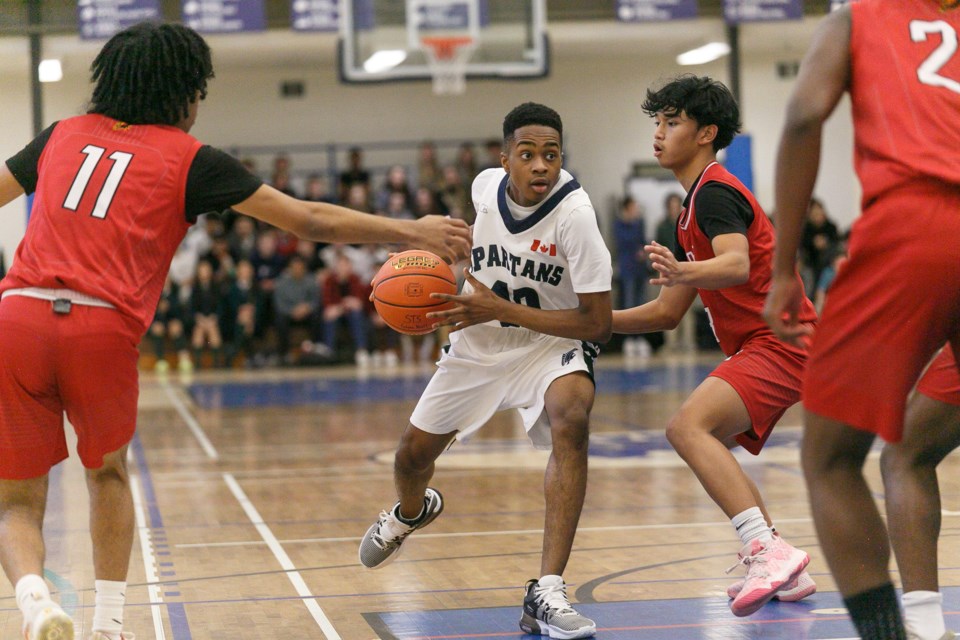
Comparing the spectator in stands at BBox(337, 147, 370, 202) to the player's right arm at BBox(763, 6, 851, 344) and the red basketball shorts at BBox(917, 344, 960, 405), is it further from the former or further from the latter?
the player's right arm at BBox(763, 6, 851, 344)

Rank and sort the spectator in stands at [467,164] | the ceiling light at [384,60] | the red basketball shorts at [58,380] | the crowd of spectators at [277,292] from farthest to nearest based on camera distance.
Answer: the spectator in stands at [467,164] < the crowd of spectators at [277,292] < the ceiling light at [384,60] < the red basketball shorts at [58,380]

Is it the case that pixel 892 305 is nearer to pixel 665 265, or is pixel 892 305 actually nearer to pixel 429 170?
pixel 665 265

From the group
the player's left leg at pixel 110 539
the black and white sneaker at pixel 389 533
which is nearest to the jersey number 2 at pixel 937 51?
the player's left leg at pixel 110 539

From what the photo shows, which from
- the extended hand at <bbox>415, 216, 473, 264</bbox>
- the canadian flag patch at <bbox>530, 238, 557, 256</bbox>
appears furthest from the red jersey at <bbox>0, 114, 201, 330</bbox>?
the canadian flag patch at <bbox>530, 238, 557, 256</bbox>

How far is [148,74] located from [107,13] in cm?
1392

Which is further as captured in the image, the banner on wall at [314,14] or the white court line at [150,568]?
the banner on wall at [314,14]

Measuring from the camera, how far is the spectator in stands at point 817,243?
18531 millimetres

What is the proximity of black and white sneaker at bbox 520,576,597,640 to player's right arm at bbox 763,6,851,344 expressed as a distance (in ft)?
4.80

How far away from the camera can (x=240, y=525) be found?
6539mm

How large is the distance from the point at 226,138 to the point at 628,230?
24.3 feet

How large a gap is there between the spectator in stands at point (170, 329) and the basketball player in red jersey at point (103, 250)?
1509cm

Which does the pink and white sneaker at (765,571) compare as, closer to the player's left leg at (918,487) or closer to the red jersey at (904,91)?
the player's left leg at (918,487)

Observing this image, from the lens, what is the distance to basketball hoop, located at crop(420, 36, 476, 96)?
15.1m

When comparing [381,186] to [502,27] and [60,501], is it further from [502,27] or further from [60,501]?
[60,501]
